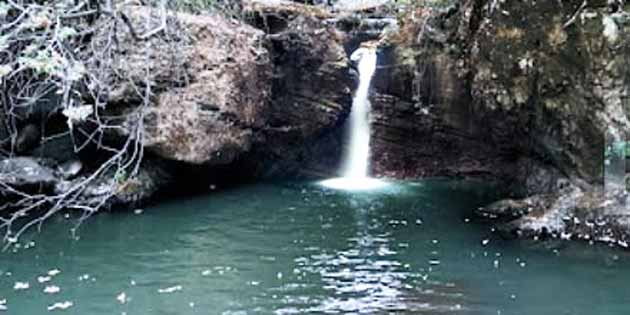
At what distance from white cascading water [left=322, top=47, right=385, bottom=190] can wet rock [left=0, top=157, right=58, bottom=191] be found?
5.58 m

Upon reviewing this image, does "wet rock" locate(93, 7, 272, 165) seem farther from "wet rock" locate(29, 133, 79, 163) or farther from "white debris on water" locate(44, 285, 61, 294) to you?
"white debris on water" locate(44, 285, 61, 294)

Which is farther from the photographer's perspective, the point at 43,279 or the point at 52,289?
the point at 43,279

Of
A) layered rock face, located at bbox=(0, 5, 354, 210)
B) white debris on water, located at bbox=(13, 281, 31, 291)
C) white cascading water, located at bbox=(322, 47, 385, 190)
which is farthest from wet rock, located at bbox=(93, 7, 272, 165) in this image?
white debris on water, located at bbox=(13, 281, 31, 291)

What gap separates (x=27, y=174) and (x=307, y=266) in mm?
5634

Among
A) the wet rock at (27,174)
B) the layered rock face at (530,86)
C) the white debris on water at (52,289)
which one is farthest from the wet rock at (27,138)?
the layered rock face at (530,86)

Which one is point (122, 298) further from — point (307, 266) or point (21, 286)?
point (307, 266)

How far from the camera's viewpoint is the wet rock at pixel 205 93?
38.2 ft

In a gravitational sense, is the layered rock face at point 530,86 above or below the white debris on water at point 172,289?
above

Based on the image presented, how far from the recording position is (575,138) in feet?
33.6

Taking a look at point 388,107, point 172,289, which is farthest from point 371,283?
point 388,107

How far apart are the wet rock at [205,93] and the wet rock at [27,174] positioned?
1.47 metres

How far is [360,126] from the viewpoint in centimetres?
1526

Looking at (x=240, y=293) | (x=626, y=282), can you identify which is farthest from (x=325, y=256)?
(x=626, y=282)

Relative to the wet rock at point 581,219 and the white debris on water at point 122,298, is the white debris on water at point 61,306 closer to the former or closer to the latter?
the white debris on water at point 122,298
